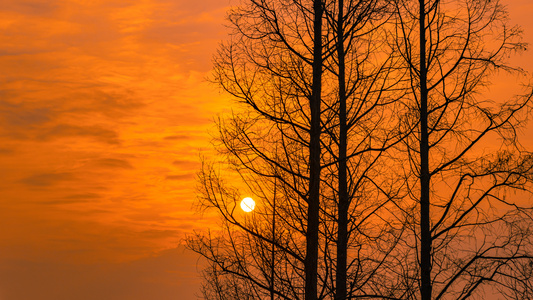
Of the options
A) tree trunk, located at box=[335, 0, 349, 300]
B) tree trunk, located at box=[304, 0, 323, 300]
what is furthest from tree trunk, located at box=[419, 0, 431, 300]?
tree trunk, located at box=[304, 0, 323, 300]

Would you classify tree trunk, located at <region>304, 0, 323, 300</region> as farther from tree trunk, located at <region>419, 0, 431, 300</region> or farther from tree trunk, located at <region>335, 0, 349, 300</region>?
tree trunk, located at <region>419, 0, 431, 300</region>

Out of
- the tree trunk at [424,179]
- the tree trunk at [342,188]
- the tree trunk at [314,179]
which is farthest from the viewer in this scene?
the tree trunk at [342,188]

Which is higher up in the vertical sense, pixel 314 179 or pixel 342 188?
pixel 342 188

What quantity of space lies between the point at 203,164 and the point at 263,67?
225cm

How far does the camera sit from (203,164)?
11.8 meters

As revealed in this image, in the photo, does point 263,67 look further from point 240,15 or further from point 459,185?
point 459,185

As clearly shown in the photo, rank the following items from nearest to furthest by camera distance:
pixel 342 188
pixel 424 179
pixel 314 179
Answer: pixel 314 179 → pixel 424 179 → pixel 342 188

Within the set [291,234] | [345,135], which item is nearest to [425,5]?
[345,135]

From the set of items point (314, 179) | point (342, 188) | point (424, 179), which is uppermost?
point (342, 188)

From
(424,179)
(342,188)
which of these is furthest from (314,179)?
(342,188)

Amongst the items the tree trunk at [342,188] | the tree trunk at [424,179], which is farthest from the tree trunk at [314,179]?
the tree trunk at [424,179]

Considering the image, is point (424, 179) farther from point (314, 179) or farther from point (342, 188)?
point (314, 179)

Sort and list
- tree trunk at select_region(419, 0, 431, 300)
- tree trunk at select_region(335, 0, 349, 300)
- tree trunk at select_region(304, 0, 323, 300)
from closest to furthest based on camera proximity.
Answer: tree trunk at select_region(304, 0, 323, 300), tree trunk at select_region(419, 0, 431, 300), tree trunk at select_region(335, 0, 349, 300)

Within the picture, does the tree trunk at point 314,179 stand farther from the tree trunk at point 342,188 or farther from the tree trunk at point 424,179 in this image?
the tree trunk at point 424,179
